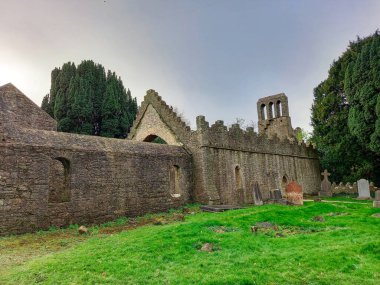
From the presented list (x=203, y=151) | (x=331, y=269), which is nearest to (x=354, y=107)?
(x=203, y=151)

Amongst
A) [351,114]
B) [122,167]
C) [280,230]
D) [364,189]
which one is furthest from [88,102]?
[280,230]

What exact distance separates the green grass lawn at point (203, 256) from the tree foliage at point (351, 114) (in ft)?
49.9

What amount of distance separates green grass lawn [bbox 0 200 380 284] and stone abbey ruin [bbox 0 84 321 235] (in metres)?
1.44

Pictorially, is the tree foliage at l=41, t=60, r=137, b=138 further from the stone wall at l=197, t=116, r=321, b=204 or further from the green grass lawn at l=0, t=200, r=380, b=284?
the green grass lawn at l=0, t=200, r=380, b=284

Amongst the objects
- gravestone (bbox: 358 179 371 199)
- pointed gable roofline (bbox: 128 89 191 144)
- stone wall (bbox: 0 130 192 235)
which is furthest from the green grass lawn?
gravestone (bbox: 358 179 371 199)

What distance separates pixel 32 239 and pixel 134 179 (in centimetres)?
568

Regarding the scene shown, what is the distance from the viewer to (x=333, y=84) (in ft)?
97.7

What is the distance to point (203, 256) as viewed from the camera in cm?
756

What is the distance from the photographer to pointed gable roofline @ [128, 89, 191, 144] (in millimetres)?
20266

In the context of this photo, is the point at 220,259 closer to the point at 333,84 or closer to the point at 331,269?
the point at 331,269

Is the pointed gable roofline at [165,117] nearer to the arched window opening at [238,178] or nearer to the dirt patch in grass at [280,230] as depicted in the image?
the arched window opening at [238,178]

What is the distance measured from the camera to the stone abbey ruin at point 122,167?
464 inches

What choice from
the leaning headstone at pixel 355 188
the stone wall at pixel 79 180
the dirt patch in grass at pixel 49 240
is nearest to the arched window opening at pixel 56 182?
the stone wall at pixel 79 180

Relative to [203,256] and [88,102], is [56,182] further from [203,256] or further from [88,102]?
[88,102]
